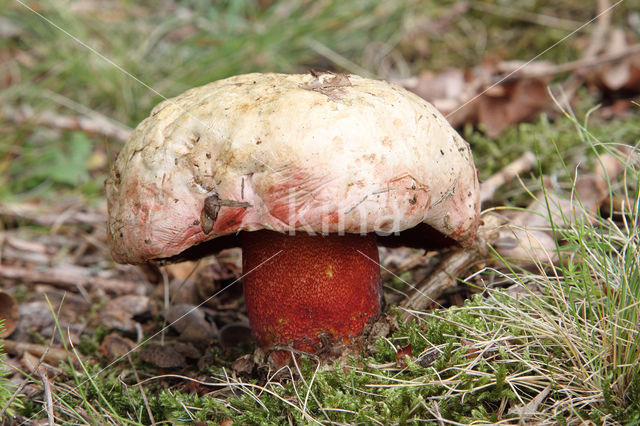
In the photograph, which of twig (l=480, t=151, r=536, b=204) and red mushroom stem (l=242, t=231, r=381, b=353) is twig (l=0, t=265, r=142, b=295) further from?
twig (l=480, t=151, r=536, b=204)

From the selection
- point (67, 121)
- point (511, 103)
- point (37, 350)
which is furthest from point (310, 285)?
point (67, 121)

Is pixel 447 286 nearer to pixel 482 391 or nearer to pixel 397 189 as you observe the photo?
pixel 482 391

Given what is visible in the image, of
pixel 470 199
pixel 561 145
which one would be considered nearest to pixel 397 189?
pixel 470 199

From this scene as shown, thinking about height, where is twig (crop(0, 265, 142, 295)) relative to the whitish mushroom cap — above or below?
below

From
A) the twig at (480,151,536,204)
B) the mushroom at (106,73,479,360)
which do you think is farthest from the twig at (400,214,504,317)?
the twig at (480,151,536,204)

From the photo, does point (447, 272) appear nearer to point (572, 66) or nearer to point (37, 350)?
point (37, 350)

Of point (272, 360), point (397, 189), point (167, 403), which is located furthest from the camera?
point (272, 360)

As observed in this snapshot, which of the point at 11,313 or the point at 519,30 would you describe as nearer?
the point at 11,313
